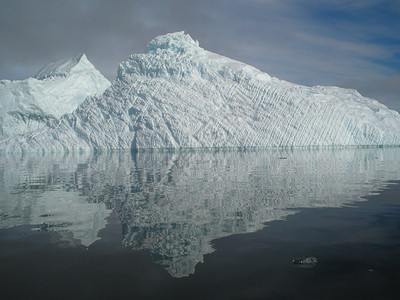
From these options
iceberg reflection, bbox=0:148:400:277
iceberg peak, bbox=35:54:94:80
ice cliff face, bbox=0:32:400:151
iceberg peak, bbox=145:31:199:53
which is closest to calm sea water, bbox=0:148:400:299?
iceberg reflection, bbox=0:148:400:277

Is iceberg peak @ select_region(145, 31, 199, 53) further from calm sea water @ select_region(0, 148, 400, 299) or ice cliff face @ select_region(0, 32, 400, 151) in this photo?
calm sea water @ select_region(0, 148, 400, 299)

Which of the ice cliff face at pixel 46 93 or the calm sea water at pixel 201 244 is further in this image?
the ice cliff face at pixel 46 93

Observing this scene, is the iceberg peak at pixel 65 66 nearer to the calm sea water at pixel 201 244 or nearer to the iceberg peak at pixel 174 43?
the iceberg peak at pixel 174 43

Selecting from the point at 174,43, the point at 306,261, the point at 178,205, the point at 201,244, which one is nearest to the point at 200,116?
the point at 174,43

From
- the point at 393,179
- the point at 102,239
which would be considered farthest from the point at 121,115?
the point at 102,239

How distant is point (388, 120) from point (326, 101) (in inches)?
355

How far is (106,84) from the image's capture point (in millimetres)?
80125

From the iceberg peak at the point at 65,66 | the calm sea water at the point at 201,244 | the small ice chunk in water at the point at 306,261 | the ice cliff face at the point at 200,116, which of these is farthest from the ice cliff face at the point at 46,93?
the small ice chunk in water at the point at 306,261

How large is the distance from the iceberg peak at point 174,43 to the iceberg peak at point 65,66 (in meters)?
28.5

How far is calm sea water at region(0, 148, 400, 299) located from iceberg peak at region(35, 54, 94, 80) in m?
72.2

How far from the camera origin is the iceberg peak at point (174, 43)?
52156 millimetres

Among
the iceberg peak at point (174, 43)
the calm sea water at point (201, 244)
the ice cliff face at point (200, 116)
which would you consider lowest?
the calm sea water at point (201, 244)

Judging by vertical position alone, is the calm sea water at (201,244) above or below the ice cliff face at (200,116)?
below

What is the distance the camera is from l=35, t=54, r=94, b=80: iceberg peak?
250ft
